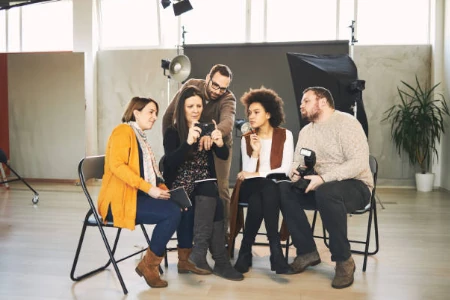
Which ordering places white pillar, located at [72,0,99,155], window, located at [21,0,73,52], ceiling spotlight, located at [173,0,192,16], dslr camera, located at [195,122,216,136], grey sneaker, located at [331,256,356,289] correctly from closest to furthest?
grey sneaker, located at [331,256,356,289]
dslr camera, located at [195,122,216,136]
ceiling spotlight, located at [173,0,192,16]
white pillar, located at [72,0,99,155]
window, located at [21,0,73,52]

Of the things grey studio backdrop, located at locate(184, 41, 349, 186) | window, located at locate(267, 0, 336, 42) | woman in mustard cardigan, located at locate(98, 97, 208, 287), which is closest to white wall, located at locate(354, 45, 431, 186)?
window, located at locate(267, 0, 336, 42)

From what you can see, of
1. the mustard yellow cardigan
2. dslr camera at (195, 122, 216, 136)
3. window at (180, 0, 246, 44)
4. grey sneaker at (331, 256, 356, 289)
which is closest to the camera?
the mustard yellow cardigan

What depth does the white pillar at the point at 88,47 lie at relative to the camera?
8.13 meters

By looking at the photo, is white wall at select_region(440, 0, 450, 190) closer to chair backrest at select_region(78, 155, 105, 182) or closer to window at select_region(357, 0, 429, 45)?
window at select_region(357, 0, 429, 45)

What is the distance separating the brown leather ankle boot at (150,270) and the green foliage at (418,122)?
5214 millimetres

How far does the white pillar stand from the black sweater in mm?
5368

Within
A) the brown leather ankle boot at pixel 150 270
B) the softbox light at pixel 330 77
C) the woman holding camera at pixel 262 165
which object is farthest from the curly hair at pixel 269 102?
the softbox light at pixel 330 77

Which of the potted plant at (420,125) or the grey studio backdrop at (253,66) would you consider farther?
the grey studio backdrop at (253,66)

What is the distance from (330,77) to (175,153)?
90.3 inches

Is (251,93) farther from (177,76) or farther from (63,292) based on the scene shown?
(177,76)

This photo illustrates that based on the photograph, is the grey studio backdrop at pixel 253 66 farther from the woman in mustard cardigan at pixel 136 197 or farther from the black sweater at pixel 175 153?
the woman in mustard cardigan at pixel 136 197

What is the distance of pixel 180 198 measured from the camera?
2736 mm

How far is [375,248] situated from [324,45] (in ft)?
13.9

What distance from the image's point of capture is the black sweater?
2902mm
